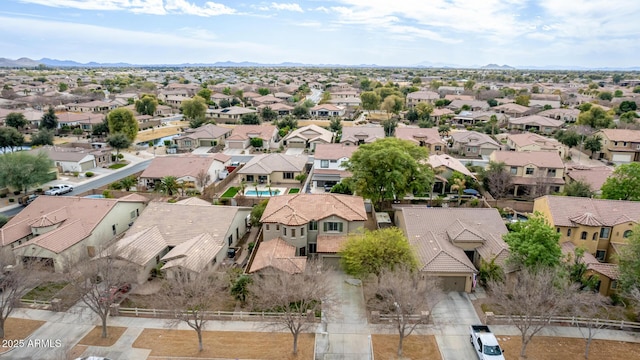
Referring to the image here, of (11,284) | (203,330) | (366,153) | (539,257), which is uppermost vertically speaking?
(366,153)

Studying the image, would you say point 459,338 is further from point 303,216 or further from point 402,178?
point 402,178

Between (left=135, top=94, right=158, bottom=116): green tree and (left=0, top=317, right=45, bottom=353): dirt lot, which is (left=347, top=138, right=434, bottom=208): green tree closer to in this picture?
(left=0, top=317, right=45, bottom=353): dirt lot

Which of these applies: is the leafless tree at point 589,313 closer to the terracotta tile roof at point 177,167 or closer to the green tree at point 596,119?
the terracotta tile roof at point 177,167

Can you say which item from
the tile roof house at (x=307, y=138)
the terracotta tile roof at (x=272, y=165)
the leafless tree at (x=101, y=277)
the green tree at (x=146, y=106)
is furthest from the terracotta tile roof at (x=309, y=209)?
the green tree at (x=146, y=106)

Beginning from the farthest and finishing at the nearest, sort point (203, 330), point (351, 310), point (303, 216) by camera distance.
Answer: point (303, 216) < point (351, 310) < point (203, 330)

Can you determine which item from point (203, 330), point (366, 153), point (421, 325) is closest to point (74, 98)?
point (366, 153)

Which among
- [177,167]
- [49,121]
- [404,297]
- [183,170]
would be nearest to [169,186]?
[183,170]

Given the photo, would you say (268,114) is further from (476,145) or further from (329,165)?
(476,145)
